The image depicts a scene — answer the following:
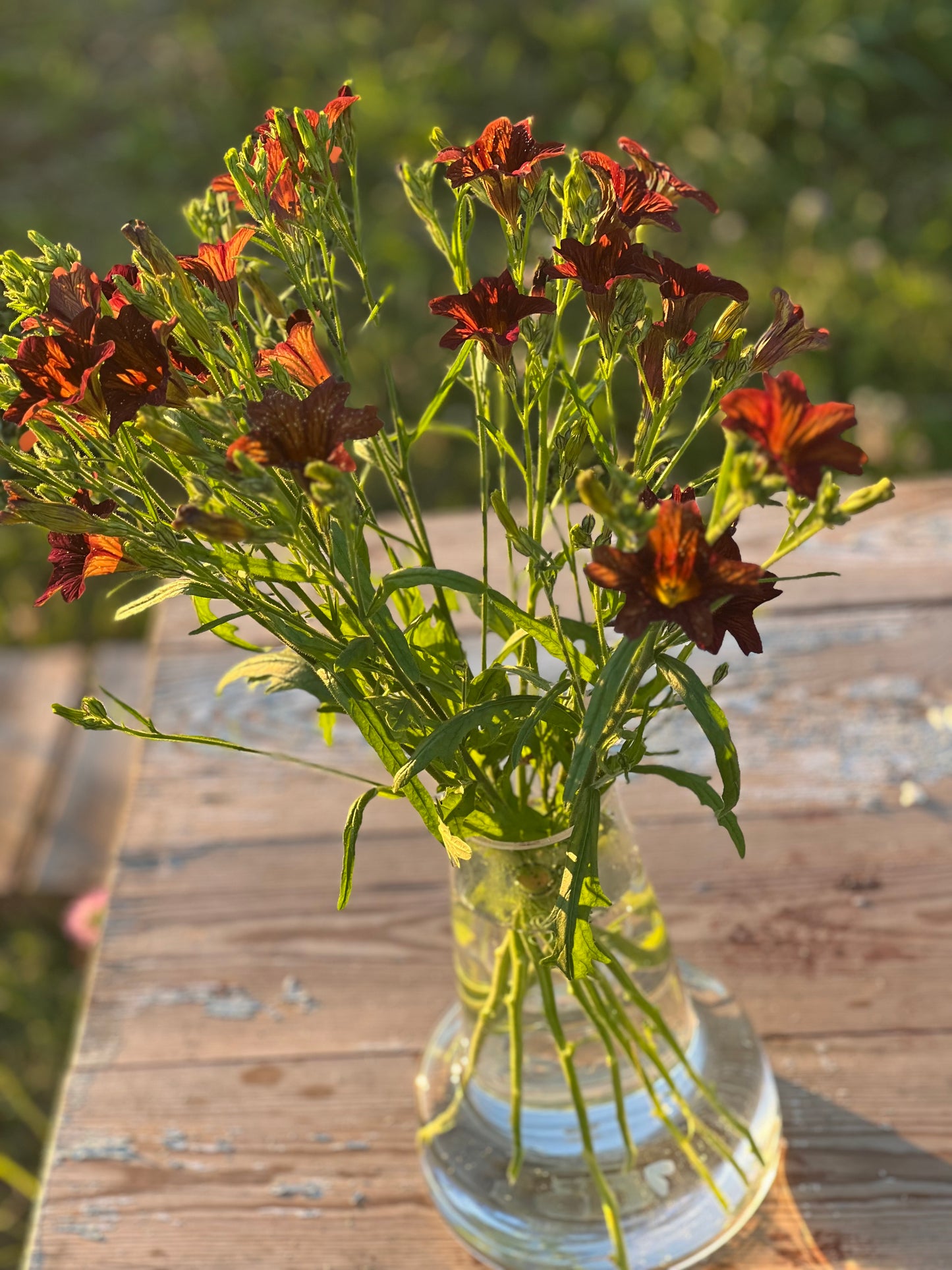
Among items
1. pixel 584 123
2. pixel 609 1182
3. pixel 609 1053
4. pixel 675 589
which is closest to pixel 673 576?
pixel 675 589

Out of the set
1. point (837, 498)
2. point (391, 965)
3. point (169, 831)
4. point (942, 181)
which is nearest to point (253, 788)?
point (169, 831)

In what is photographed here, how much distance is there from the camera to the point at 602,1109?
2.64 feet

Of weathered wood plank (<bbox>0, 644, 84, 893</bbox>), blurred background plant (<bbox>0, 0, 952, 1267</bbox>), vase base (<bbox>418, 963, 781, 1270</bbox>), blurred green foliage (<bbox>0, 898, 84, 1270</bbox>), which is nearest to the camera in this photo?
vase base (<bbox>418, 963, 781, 1270</bbox>)

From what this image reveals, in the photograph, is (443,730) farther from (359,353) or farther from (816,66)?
(816,66)

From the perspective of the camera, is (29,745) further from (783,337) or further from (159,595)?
(783,337)

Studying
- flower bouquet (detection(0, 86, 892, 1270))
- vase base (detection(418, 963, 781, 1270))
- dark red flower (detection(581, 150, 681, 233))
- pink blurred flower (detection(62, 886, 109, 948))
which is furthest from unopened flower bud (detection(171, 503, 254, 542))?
pink blurred flower (detection(62, 886, 109, 948))

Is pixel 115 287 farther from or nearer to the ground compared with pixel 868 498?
farther from the ground

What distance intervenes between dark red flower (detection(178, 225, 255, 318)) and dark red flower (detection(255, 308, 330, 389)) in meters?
0.03

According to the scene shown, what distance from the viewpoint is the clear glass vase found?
751 millimetres

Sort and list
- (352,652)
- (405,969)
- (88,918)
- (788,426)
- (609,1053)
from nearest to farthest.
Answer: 1. (788,426)
2. (352,652)
3. (609,1053)
4. (405,969)
5. (88,918)

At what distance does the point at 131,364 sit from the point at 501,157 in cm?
18

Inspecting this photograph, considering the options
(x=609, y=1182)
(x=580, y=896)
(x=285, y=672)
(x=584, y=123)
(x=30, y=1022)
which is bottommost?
(x=30, y=1022)

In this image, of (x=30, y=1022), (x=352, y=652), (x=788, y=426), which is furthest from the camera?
(x=30, y=1022)

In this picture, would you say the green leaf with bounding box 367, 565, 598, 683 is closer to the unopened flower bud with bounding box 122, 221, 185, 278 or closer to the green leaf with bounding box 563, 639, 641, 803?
the green leaf with bounding box 563, 639, 641, 803
